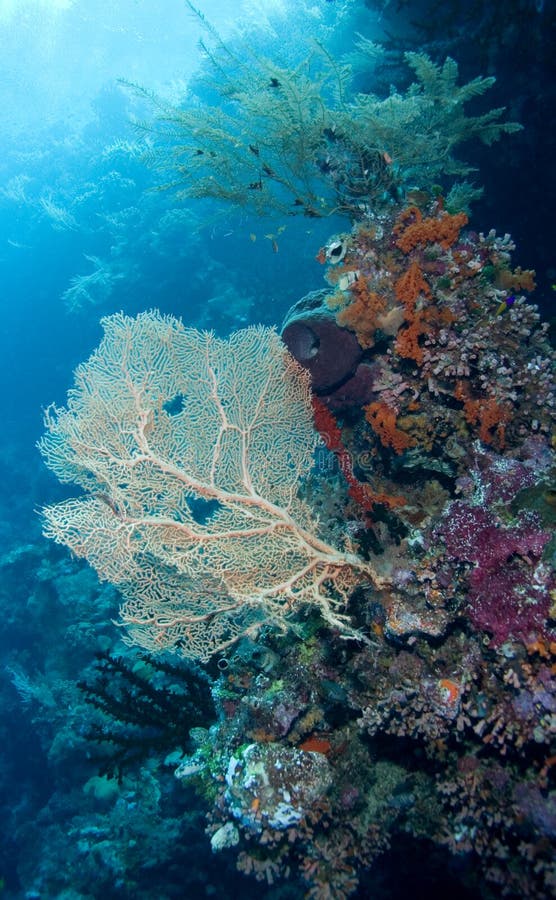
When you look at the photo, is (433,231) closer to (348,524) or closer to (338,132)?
(338,132)

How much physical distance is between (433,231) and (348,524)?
3.22 metres

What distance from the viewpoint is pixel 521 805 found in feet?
9.12

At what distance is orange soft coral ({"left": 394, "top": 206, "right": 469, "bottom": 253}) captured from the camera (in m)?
4.73

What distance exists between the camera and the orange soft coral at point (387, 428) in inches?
180

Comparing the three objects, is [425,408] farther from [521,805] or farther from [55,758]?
[55,758]

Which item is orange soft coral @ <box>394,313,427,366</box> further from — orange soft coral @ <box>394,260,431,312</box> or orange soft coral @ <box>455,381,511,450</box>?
orange soft coral @ <box>455,381,511,450</box>

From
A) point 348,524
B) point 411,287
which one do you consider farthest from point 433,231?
point 348,524

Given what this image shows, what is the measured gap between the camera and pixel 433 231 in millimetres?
4750

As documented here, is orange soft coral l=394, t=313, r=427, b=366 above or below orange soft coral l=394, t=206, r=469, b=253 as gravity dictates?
below

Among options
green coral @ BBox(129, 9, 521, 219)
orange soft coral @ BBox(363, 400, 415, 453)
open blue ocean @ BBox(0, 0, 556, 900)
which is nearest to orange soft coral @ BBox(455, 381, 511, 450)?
open blue ocean @ BBox(0, 0, 556, 900)

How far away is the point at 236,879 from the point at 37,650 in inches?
324

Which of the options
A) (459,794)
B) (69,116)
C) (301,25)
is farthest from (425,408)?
(69,116)

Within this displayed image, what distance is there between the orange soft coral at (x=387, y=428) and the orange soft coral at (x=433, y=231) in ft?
5.79

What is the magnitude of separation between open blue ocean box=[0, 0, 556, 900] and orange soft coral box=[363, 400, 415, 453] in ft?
0.07
